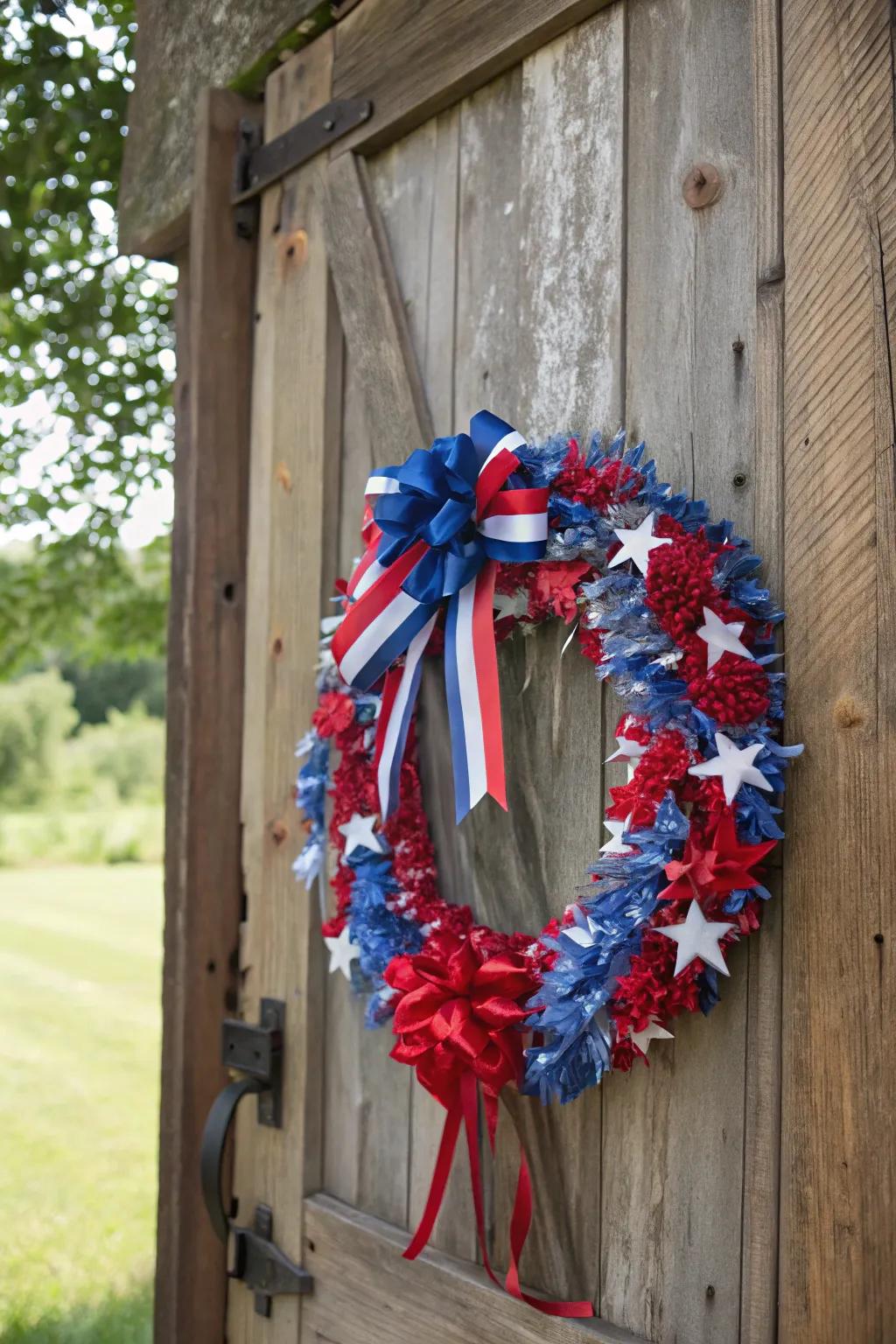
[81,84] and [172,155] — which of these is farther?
[81,84]

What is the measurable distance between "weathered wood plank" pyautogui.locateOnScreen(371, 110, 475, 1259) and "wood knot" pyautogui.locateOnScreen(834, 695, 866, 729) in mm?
677

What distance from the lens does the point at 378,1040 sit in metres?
1.85

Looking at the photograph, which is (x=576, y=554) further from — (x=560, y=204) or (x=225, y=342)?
(x=225, y=342)

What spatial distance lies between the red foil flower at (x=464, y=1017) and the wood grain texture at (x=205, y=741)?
719mm

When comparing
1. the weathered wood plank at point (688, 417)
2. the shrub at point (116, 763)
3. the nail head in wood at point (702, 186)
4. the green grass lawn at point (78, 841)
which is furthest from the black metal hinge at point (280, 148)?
the shrub at point (116, 763)

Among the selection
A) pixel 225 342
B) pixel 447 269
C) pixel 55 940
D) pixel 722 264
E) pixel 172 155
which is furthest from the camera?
pixel 55 940

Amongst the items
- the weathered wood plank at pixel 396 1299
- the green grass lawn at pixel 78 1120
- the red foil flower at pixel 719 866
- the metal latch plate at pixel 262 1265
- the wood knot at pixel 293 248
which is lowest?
the green grass lawn at pixel 78 1120

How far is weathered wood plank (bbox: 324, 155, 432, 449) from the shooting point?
71.4 inches

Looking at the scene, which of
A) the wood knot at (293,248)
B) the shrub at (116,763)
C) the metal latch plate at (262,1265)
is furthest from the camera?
the shrub at (116,763)

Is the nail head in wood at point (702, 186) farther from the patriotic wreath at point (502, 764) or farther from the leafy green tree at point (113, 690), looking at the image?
the leafy green tree at point (113, 690)

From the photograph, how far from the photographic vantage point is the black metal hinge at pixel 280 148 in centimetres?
196

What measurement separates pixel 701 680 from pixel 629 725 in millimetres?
129

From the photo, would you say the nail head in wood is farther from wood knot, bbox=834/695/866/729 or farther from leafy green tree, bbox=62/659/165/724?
leafy green tree, bbox=62/659/165/724

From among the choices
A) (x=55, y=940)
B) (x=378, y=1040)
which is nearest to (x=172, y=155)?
(x=378, y=1040)
